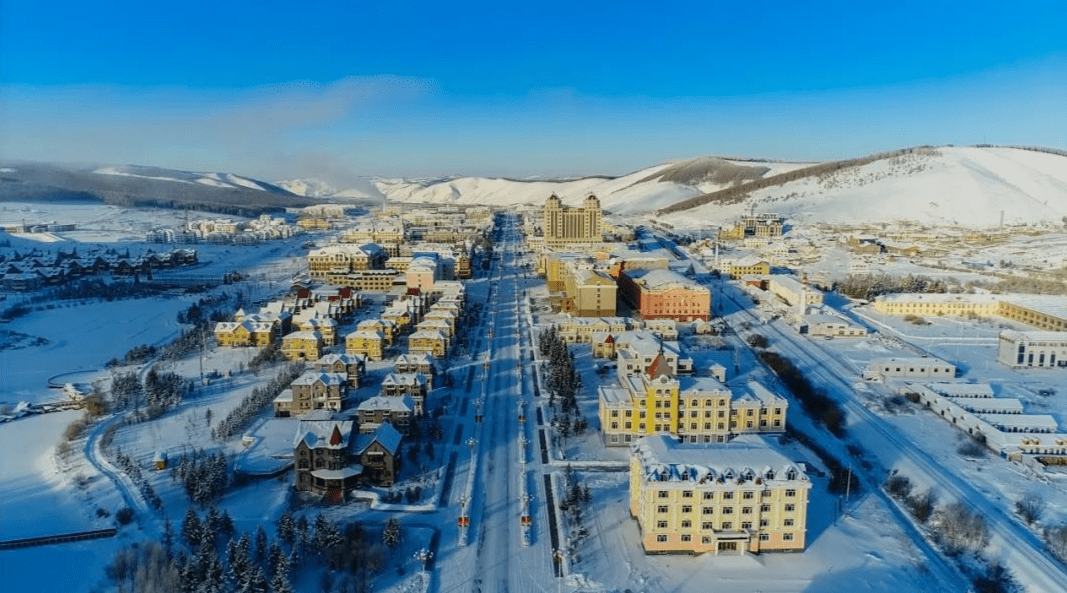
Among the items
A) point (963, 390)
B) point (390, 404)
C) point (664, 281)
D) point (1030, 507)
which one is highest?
point (664, 281)

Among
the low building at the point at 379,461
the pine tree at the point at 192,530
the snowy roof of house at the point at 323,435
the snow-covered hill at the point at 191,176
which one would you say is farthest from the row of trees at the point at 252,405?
the snow-covered hill at the point at 191,176

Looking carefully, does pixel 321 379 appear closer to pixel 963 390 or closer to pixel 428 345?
pixel 428 345

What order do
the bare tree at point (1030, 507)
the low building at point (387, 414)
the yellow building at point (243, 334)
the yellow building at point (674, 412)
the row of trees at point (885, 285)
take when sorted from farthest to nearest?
the row of trees at point (885, 285) → the yellow building at point (243, 334) → the low building at point (387, 414) → the yellow building at point (674, 412) → the bare tree at point (1030, 507)

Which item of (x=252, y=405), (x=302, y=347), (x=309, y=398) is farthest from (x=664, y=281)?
(x=252, y=405)

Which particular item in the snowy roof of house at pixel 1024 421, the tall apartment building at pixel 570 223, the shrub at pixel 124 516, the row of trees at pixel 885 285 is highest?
the tall apartment building at pixel 570 223

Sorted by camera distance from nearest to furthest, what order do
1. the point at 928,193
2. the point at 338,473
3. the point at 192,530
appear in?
1. the point at 192,530
2. the point at 338,473
3. the point at 928,193

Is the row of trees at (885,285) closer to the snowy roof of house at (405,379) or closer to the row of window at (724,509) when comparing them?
the snowy roof of house at (405,379)

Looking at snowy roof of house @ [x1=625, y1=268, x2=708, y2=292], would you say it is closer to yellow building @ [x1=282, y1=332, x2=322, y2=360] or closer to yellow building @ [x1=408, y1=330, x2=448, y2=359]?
yellow building @ [x1=408, y1=330, x2=448, y2=359]

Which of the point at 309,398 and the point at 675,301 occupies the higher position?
the point at 675,301
